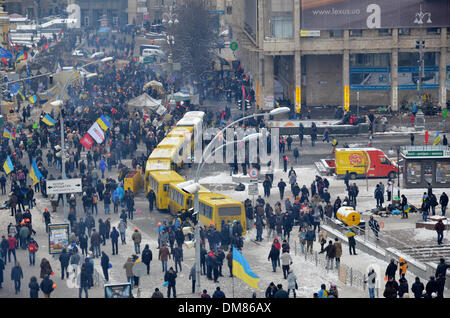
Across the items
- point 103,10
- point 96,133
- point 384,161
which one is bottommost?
point 384,161

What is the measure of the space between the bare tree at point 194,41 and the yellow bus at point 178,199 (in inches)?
1684

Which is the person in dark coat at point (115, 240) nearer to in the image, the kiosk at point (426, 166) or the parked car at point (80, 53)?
the kiosk at point (426, 166)

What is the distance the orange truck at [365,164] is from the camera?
169ft

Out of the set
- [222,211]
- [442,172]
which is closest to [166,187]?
[222,211]

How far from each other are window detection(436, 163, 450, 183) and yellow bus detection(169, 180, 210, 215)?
11762 millimetres

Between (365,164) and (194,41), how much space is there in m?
40.8

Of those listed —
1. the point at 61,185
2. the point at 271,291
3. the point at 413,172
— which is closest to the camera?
the point at 271,291

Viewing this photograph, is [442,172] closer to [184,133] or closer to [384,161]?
[384,161]

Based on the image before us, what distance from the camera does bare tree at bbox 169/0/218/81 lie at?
88688 mm

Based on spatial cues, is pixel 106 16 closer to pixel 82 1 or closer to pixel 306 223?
pixel 82 1

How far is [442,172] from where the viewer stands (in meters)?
48.5

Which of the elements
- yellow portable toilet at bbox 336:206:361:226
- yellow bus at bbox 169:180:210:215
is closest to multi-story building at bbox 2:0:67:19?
yellow bus at bbox 169:180:210:215

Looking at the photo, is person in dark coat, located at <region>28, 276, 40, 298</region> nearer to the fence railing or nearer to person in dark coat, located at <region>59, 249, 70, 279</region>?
person in dark coat, located at <region>59, 249, 70, 279</region>

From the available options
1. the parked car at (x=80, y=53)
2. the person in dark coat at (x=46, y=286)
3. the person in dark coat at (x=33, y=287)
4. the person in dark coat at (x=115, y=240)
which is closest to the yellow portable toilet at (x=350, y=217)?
the person in dark coat at (x=115, y=240)
